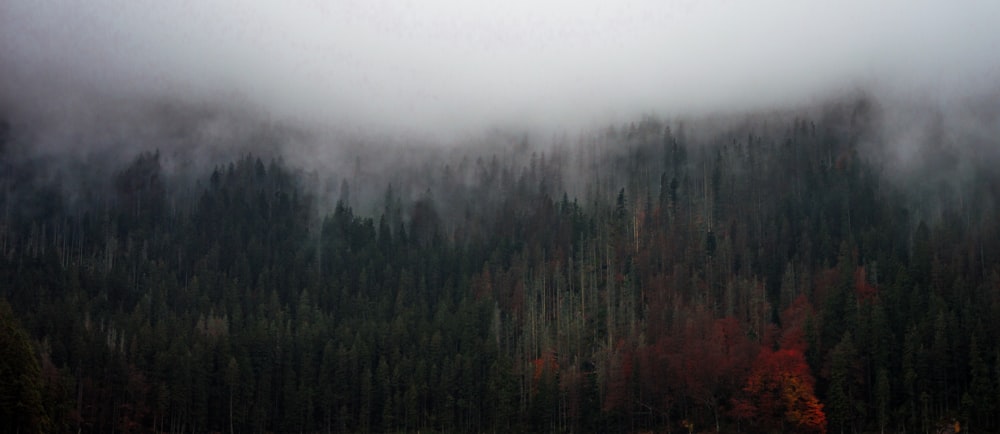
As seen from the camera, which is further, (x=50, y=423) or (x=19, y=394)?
(x=50, y=423)

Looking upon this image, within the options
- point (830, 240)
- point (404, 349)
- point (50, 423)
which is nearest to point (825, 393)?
point (830, 240)

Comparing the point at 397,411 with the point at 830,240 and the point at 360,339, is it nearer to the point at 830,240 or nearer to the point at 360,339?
the point at 360,339

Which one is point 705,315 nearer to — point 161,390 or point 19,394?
point 161,390

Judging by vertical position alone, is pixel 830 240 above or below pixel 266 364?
above

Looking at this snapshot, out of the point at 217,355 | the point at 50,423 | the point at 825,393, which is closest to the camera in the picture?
the point at 50,423

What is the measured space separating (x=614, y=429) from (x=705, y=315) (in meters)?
28.2

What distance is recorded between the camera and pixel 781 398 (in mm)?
156125

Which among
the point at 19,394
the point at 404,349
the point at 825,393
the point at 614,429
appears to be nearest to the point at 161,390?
the point at 404,349

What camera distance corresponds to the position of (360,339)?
189 metres

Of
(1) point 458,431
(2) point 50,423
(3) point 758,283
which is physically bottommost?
(1) point 458,431

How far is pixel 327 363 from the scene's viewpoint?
184375 mm

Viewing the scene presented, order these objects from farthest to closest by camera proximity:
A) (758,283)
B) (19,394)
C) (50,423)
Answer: (758,283) → (50,423) → (19,394)

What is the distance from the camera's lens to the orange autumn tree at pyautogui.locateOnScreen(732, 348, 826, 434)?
502 feet

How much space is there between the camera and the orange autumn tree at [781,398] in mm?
153125
